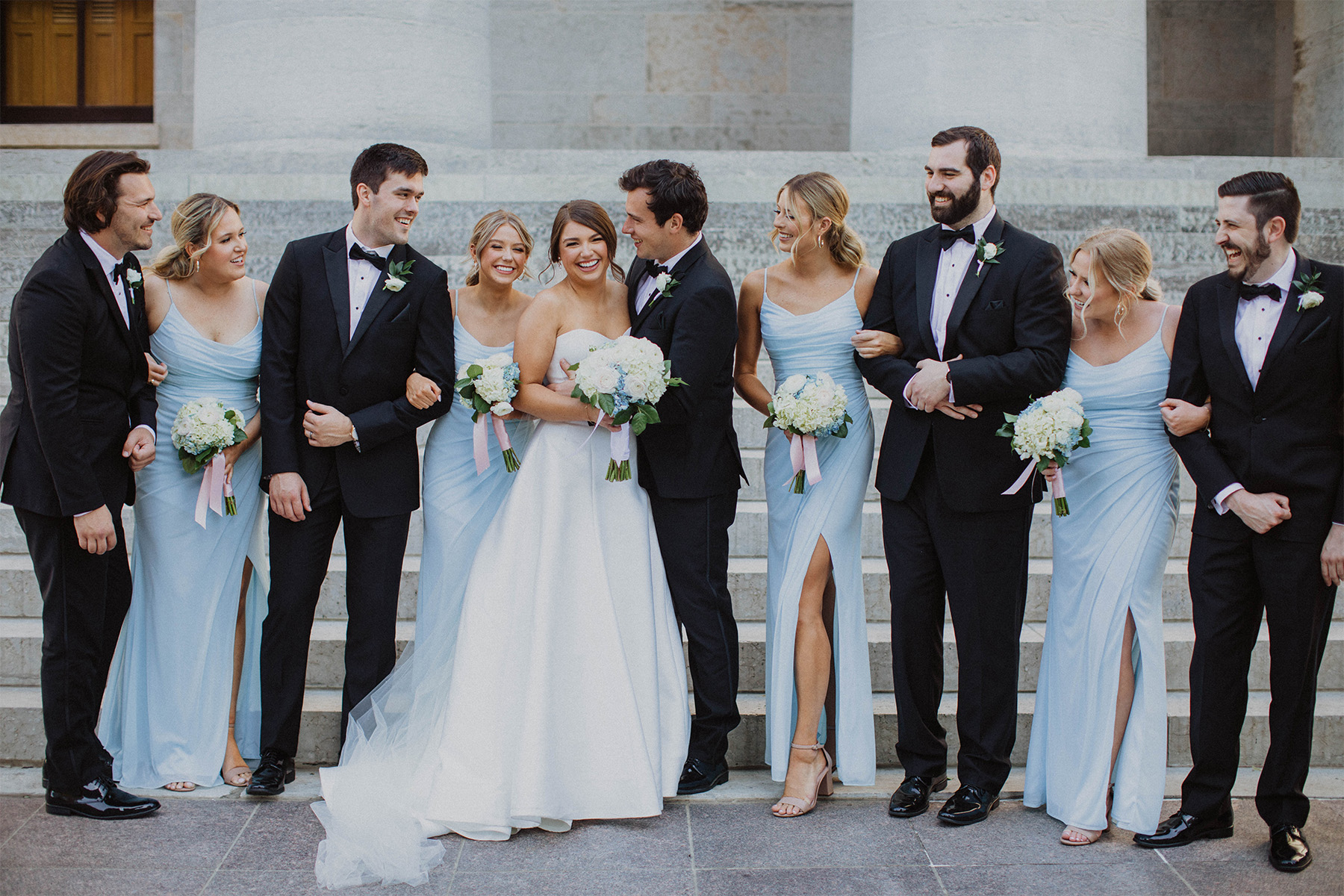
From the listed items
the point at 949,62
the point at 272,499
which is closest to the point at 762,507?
the point at 272,499

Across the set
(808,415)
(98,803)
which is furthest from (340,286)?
(98,803)

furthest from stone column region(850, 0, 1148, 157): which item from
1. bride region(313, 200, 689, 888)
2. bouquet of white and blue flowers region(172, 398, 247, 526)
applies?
bouquet of white and blue flowers region(172, 398, 247, 526)

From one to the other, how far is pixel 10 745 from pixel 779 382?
11.3 feet

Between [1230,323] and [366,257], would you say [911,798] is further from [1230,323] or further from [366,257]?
[366,257]

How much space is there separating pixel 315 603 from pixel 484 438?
92cm

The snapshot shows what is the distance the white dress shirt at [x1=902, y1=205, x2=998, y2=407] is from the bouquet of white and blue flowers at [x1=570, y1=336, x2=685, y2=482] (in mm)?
944

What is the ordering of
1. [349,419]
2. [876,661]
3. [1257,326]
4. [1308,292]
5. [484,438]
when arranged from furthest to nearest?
[876,661] < [484,438] < [349,419] < [1257,326] < [1308,292]

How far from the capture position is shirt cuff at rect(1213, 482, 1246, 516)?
3922 mm

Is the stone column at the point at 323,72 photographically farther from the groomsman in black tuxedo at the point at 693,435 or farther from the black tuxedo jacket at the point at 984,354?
the black tuxedo jacket at the point at 984,354

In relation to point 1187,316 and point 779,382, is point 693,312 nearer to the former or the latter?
point 779,382

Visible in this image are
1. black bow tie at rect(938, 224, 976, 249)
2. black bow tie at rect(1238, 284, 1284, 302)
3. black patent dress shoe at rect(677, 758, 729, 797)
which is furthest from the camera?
black patent dress shoe at rect(677, 758, 729, 797)

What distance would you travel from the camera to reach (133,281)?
4379 millimetres

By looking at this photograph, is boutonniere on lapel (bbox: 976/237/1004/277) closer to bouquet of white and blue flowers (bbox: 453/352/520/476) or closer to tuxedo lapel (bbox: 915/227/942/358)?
tuxedo lapel (bbox: 915/227/942/358)

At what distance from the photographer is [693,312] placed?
4387 millimetres
